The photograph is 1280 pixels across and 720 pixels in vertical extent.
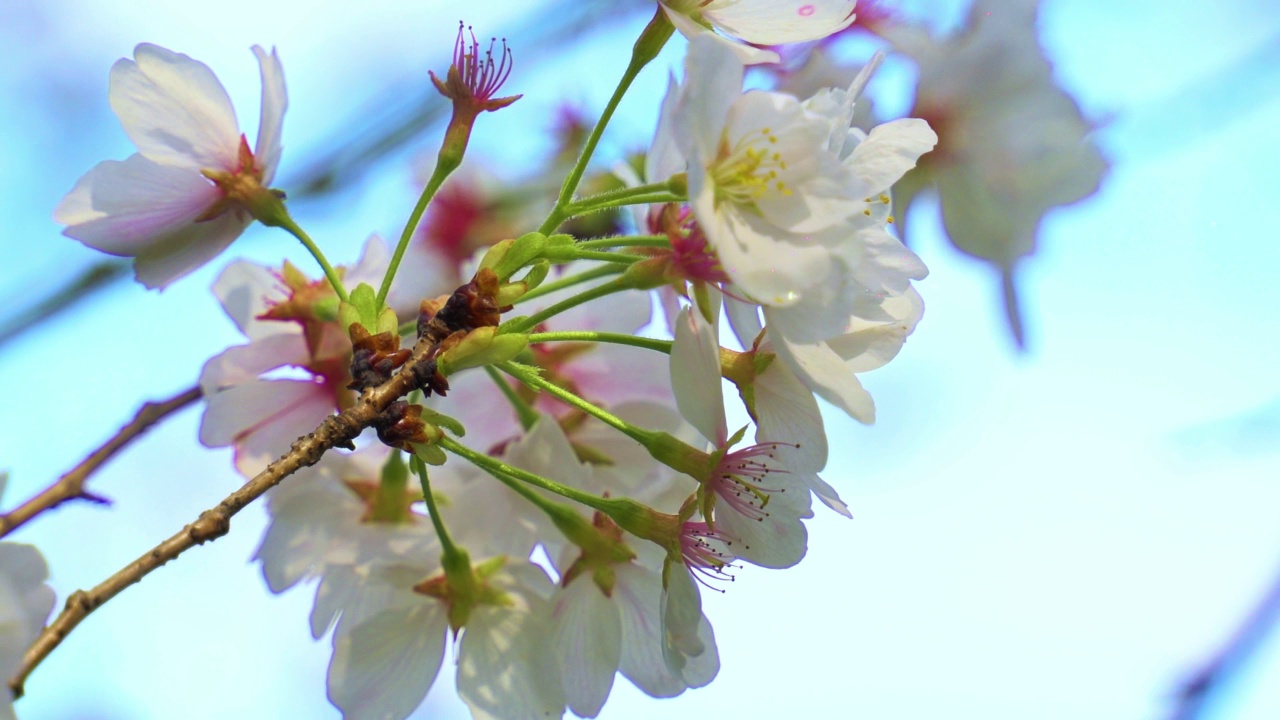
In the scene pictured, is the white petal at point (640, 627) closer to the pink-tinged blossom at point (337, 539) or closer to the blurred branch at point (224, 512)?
the pink-tinged blossom at point (337, 539)

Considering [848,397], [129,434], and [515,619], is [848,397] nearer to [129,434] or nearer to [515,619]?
[515,619]

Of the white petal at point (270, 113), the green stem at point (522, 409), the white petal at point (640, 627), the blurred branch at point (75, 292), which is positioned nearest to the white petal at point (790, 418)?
the white petal at point (640, 627)

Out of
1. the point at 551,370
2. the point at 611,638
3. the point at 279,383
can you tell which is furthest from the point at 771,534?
the point at 279,383

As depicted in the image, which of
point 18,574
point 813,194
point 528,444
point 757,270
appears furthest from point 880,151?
point 18,574

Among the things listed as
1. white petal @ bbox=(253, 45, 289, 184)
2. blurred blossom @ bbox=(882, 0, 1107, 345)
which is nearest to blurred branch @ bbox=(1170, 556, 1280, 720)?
blurred blossom @ bbox=(882, 0, 1107, 345)

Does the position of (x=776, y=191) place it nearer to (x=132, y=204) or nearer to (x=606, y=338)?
(x=606, y=338)
